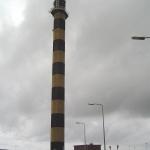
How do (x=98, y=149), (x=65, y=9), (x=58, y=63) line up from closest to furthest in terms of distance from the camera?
(x=58, y=63) → (x=65, y=9) → (x=98, y=149)

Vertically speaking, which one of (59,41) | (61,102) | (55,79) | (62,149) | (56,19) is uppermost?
(56,19)

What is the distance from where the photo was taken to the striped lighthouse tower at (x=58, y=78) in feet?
170

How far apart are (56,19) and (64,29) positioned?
2.22m

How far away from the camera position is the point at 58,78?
54.9 meters

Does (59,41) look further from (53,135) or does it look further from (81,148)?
(81,148)

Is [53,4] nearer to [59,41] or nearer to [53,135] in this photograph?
[59,41]

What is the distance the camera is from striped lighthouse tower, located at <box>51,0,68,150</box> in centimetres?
5181

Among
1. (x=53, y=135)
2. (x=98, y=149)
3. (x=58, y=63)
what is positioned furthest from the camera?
(x=98, y=149)

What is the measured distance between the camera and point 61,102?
5362cm

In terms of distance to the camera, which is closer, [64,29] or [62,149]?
[62,149]

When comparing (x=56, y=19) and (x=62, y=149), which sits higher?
(x=56, y=19)

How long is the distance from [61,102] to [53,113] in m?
2.10

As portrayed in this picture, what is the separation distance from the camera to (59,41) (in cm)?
5741

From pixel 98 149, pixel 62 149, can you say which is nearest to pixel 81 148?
pixel 98 149
